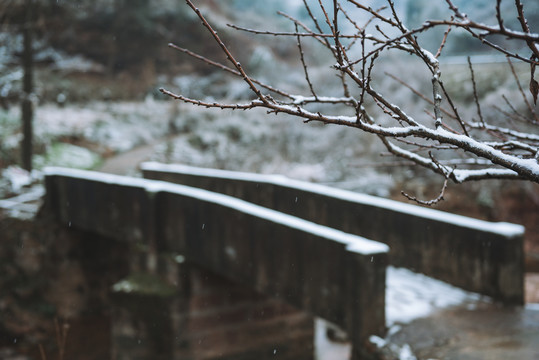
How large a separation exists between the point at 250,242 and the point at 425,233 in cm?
246

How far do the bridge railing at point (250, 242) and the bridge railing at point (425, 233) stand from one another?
61.2 inches

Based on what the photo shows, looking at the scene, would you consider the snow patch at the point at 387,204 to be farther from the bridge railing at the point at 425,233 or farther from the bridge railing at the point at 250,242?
the bridge railing at the point at 250,242

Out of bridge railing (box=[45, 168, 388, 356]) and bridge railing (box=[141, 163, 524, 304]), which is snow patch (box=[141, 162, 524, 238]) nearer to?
bridge railing (box=[141, 163, 524, 304])

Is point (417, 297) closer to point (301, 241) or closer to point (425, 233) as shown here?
point (425, 233)

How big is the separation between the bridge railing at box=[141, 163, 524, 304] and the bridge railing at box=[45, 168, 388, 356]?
1.55 meters

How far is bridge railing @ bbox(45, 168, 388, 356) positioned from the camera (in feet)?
17.8

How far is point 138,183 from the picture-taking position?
871 centimetres

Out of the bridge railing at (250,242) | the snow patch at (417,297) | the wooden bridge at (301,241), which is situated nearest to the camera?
the bridge railing at (250,242)

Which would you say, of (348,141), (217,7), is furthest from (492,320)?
(217,7)

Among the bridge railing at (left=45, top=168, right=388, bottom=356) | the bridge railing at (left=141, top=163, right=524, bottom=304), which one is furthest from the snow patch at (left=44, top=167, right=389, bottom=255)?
the bridge railing at (left=141, top=163, right=524, bottom=304)

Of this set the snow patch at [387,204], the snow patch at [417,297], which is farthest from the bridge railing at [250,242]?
the snow patch at [387,204]

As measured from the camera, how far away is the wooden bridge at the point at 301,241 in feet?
18.3

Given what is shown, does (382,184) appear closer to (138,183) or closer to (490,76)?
(490,76)

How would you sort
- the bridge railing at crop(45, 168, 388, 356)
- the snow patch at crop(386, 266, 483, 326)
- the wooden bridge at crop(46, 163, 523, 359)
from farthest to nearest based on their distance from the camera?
the snow patch at crop(386, 266, 483, 326) → the wooden bridge at crop(46, 163, 523, 359) → the bridge railing at crop(45, 168, 388, 356)
